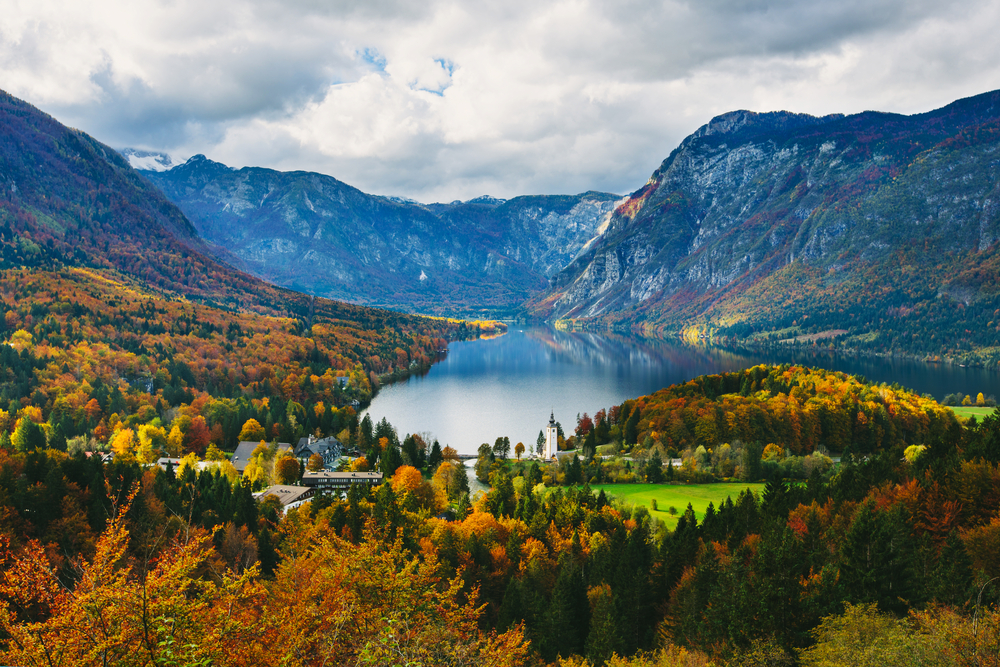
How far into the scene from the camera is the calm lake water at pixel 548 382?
8331 centimetres

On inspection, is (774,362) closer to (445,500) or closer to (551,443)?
(551,443)

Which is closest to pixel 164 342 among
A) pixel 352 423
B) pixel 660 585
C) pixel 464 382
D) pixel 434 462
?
pixel 352 423

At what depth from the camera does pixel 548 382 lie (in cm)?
11888

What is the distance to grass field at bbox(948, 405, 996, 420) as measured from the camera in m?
76.4

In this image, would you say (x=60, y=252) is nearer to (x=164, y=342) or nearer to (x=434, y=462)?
(x=164, y=342)

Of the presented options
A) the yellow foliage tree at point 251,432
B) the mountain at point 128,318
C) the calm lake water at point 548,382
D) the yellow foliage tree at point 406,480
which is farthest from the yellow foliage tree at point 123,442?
the calm lake water at point 548,382

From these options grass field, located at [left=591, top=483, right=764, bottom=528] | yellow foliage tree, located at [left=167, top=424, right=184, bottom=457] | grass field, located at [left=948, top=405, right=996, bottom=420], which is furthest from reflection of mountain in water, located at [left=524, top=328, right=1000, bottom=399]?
yellow foliage tree, located at [left=167, top=424, right=184, bottom=457]

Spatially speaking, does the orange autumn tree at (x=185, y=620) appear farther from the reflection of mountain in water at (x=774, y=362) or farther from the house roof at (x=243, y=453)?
the reflection of mountain in water at (x=774, y=362)

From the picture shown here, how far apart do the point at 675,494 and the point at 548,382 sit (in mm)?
69502

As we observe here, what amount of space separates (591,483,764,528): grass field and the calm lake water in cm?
2136

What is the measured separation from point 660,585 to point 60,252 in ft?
530

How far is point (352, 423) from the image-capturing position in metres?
77.1

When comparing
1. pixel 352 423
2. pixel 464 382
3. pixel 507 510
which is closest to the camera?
pixel 507 510

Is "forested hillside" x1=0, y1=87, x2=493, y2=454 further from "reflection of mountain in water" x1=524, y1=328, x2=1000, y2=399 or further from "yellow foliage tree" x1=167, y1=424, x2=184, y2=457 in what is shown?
"reflection of mountain in water" x1=524, y1=328, x2=1000, y2=399
